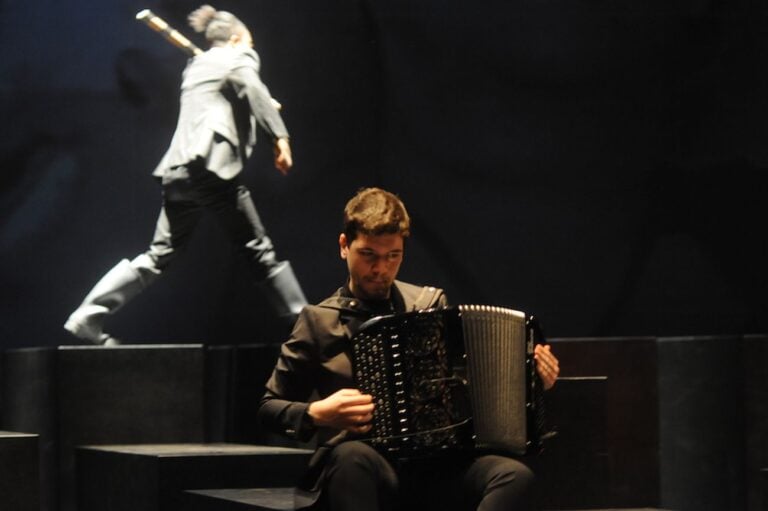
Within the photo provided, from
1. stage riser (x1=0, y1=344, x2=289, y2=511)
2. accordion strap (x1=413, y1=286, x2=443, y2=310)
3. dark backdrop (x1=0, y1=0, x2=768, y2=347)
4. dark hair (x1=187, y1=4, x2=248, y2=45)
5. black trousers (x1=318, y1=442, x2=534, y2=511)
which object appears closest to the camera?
black trousers (x1=318, y1=442, x2=534, y2=511)

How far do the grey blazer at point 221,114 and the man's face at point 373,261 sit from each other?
2546mm

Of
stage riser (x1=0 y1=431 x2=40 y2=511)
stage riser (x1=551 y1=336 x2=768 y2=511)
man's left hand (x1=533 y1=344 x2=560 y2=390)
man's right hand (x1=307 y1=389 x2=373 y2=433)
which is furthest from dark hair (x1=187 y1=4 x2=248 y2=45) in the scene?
man's right hand (x1=307 y1=389 x2=373 y2=433)

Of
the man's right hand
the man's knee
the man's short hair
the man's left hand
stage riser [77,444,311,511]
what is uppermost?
the man's short hair

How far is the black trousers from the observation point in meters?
3.61

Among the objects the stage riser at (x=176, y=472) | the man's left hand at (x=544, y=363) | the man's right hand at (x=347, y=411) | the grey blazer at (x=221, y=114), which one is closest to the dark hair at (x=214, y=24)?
the grey blazer at (x=221, y=114)

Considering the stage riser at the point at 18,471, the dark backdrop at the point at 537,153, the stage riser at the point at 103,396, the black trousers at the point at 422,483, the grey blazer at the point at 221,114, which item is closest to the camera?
the black trousers at the point at 422,483

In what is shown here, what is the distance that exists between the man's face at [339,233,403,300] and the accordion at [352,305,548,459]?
0.22 meters

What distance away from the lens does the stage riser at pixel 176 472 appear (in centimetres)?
505

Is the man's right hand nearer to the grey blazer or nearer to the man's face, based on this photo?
the man's face

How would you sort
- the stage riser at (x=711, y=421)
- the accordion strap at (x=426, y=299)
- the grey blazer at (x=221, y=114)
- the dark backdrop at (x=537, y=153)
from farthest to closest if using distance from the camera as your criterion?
the dark backdrop at (x=537, y=153) → the grey blazer at (x=221, y=114) → the stage riser at (x=711, y=421) → the accordion strap at (x=426, y=299)

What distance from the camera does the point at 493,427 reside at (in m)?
3.78

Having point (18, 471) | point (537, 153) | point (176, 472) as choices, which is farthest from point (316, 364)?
point (537, 153)

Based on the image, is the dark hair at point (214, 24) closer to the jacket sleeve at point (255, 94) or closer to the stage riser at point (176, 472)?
the jacket sleeve at point (255, 94)

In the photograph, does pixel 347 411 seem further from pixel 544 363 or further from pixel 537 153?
pixel 537 153
